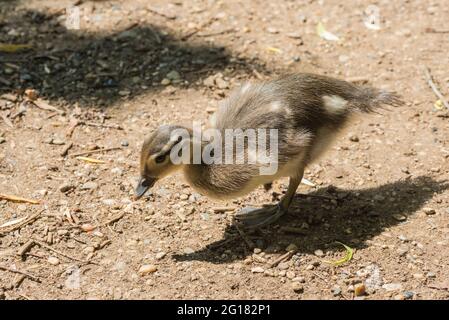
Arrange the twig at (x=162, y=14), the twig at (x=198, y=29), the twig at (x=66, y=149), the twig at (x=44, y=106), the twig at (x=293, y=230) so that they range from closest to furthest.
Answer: the twig at (x=293, y=230) → the twig at (x=66, y=149) → the twig at (x=44, y=106) → the twig at (x=198, y=29) → the twig at (x=162, y=14)

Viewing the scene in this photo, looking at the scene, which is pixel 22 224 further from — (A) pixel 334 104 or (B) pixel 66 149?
(A) pixel 334 104

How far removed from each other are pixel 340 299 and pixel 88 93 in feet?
9.85

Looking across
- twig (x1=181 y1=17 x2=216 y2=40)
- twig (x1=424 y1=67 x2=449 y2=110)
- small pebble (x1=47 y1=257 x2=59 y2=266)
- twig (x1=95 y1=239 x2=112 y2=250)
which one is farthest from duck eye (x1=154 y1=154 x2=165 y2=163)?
twig (x1=424 y1=67 x2=449 y2=110)

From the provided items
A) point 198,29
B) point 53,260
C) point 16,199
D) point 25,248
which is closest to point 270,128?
point 53,260

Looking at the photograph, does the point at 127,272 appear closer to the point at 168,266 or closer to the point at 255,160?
the point at 168,266

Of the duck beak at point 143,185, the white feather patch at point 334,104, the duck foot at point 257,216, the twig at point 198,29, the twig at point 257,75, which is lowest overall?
the duck foot at point 257,216

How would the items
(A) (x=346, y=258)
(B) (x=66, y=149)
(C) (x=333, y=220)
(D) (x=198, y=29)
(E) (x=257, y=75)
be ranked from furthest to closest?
(D) (x=198, y=29) → (E) (x=257, y=75) → (B) (x=66, y=149) → (C) (x=333, y=220) → (A) (x=346, y=258)

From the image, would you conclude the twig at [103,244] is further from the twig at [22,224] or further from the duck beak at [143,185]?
the twig at [22,224]

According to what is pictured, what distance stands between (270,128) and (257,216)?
72 centimetres

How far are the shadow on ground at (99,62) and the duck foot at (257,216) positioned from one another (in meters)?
1.64

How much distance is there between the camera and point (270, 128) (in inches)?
169

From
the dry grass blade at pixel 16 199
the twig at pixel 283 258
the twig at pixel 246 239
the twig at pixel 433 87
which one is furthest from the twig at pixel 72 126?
the twig at pixel 433 87

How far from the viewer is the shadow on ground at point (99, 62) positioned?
232 inches

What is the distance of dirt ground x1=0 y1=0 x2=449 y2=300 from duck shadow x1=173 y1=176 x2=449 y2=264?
13mm
